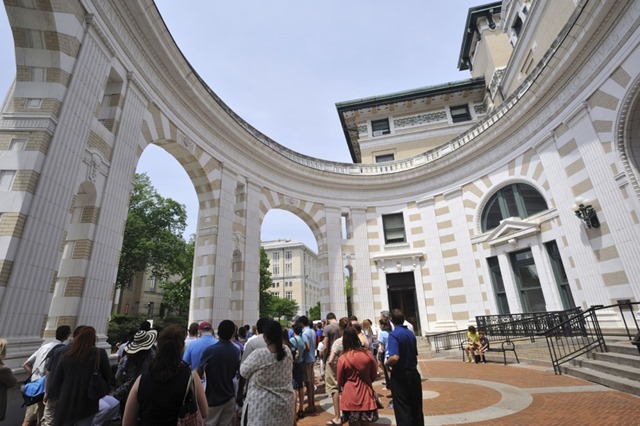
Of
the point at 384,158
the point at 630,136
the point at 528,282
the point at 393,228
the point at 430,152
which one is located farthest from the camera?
the point at 384,158

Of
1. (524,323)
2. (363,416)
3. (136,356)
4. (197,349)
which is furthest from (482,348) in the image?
(136,356)

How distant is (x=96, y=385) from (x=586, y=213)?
14.2 meters

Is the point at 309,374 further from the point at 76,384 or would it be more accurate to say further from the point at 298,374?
the point at 76,384

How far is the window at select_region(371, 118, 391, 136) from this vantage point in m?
23.8

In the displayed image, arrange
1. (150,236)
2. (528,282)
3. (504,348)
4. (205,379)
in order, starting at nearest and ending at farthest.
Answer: (205,379), (504,348), (528,282), (150,236)

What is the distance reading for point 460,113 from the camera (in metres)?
23.1

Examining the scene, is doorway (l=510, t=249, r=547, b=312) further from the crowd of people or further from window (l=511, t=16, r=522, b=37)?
window (l=511, t=16, r=522, b=37)

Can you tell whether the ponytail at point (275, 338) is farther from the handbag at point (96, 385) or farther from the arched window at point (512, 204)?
the arched window at point (512, 204)

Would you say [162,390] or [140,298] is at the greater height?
[140,298]

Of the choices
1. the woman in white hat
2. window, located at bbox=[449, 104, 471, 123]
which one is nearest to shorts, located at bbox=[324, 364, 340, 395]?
the woman in white hat

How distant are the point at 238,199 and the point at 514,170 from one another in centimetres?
1344

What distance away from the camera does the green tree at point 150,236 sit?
2867cm

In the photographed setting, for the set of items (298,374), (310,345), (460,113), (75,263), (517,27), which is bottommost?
(298,374)

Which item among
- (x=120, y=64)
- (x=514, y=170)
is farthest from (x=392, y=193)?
(x=120, y=64)
